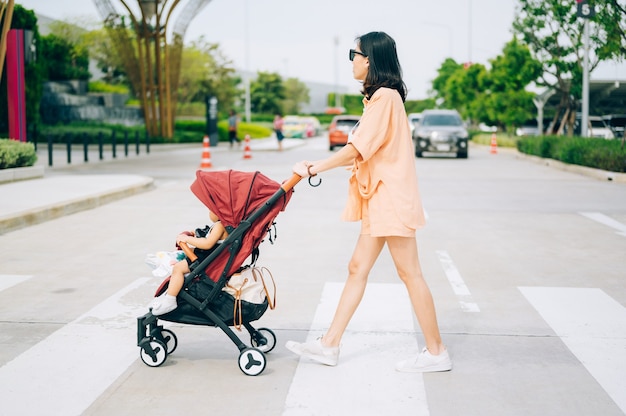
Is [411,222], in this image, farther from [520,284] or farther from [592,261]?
[592,261]

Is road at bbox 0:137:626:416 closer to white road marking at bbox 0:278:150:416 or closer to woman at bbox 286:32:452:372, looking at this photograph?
white road marking at bbox 0:278:150:416

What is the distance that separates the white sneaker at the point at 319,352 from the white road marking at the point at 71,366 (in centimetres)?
103

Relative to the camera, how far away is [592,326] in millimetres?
6348

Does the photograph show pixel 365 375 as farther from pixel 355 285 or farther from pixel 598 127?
pixel 598 127

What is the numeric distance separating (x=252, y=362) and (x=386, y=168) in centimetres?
132

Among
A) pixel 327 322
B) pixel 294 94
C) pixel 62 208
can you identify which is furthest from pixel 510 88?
pixel 294 94

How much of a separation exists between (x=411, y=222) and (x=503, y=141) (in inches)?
1513

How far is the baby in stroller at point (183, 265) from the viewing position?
17.0 feet

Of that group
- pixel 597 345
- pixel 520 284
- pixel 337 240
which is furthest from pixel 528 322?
pixel 337 240

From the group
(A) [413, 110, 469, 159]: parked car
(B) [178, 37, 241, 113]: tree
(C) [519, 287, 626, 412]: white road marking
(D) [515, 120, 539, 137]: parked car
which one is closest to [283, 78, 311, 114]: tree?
(B) [178, 37, 241, 113]: tree

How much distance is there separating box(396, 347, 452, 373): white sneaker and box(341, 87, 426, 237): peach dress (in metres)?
0.71

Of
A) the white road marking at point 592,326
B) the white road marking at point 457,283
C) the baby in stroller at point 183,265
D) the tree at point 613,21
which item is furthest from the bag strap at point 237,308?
the tree at point 613,21

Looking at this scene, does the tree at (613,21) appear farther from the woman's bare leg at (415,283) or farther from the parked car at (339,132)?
the woman's bare leg at (415,283)

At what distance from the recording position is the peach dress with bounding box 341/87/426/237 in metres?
4.99
